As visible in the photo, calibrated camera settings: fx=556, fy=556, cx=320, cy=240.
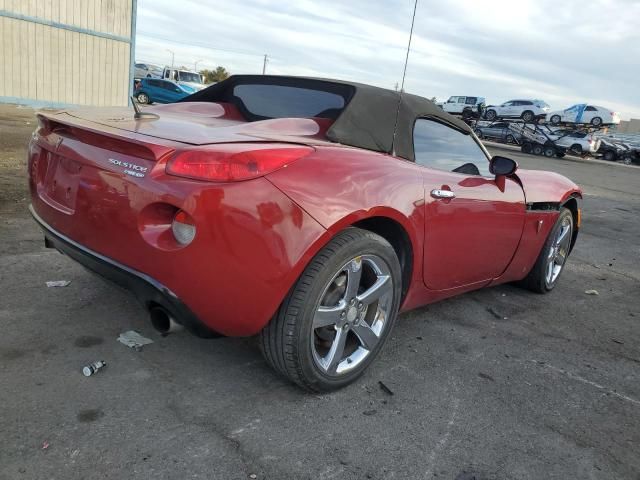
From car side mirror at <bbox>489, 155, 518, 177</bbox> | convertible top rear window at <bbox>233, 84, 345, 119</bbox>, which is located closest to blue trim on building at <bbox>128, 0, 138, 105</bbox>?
convertible top rear window at <bbox>233, 84, 345, 119</bbox>

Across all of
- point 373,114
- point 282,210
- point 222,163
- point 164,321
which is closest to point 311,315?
point 282,210

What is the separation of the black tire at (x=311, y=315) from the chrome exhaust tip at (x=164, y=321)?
389 millimetres

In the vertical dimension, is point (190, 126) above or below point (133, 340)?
above

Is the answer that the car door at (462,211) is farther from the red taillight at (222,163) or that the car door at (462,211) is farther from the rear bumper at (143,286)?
the rear bumper at (143,286)

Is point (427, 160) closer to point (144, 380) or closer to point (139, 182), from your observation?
point (139, 182)

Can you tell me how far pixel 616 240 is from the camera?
775 centimetres

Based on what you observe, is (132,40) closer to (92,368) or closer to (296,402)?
(92,368)

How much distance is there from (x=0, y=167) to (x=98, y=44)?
10.5 metres

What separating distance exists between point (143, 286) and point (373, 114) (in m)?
1.51

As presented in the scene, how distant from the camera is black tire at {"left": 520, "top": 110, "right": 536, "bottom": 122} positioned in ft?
116

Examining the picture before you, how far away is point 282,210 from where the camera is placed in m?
2.23

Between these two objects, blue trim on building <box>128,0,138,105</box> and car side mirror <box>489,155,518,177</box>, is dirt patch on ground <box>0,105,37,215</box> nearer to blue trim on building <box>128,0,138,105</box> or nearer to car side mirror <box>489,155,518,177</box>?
blue trim on building <box>128,0,138,105</box>

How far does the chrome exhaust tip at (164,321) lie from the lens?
2324mm

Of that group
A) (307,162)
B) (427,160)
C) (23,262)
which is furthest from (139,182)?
(23,262)
